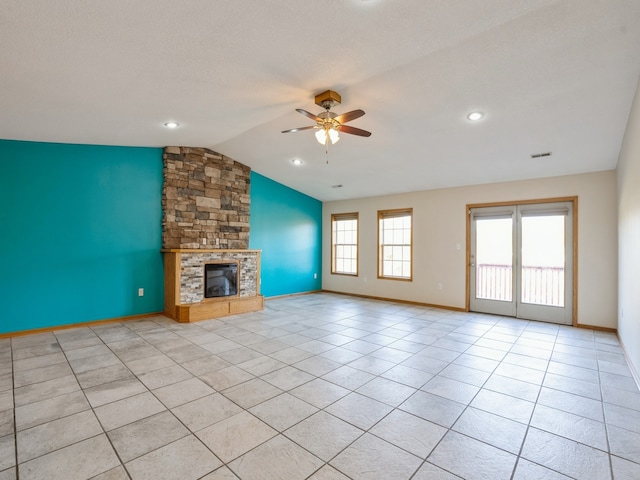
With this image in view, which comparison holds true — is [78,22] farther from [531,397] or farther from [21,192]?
[531,397]

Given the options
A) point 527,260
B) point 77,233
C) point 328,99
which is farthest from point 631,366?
point 77,233

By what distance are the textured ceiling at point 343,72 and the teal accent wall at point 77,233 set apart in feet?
1.40

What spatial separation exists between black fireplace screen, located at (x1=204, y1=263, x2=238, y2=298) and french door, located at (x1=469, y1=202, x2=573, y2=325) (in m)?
4.44

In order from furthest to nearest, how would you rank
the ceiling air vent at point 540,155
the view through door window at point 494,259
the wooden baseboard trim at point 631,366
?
the view through door window at point 494,259 < the ceiling air vent at point 540,155 < the wooden baseboard trim at point 631,366

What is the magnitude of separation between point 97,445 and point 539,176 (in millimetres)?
6294

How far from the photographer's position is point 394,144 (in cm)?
466

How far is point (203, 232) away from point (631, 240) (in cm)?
590

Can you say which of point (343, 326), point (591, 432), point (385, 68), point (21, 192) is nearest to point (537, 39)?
point (385, 68)

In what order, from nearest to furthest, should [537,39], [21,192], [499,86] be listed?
1. [537,39]
2. [499,86]
3. [21,192]

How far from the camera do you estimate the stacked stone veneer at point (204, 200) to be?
5.44m

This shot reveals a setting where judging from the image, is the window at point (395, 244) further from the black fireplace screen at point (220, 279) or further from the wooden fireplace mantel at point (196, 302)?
the black fireplace screen at point (220, 279)

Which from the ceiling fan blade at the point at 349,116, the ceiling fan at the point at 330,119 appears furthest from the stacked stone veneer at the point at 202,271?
the ceiling fan blade at the point at 349,116

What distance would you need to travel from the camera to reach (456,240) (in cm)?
608

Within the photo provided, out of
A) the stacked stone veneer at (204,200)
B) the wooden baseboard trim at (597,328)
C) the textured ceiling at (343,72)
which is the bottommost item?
the wooden baseboard trim at (597,328)
